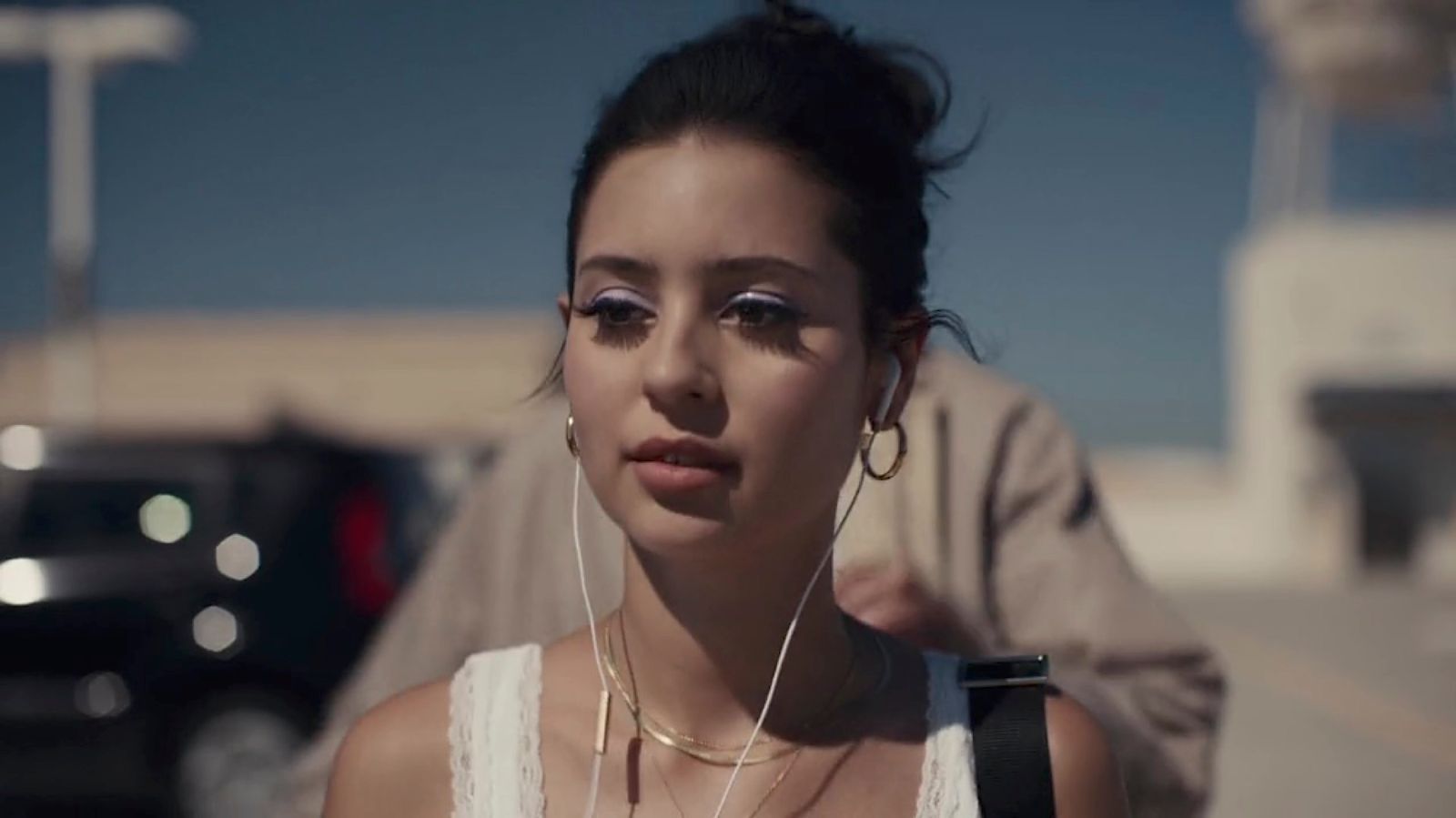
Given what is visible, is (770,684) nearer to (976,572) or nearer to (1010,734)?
(1010,734)

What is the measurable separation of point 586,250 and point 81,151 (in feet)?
61.1

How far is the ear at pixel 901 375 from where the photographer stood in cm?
186

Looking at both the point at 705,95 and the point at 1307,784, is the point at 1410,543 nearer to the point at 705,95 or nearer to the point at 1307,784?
the point at 1307,784

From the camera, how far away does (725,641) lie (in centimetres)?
184

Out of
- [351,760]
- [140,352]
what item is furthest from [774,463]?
[140,352]

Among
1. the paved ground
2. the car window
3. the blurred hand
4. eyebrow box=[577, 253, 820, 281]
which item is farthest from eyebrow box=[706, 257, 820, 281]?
the paved ground

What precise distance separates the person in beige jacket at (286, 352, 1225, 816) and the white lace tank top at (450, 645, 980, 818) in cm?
52

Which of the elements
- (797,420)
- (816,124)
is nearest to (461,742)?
(797,420)

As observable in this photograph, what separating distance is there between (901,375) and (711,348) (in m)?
0.26

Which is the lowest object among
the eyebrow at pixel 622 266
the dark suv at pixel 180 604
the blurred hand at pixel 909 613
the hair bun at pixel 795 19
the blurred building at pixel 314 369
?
the blurred building at pixel 314 369

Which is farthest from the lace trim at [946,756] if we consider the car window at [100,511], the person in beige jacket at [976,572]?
the car window at [100,511]

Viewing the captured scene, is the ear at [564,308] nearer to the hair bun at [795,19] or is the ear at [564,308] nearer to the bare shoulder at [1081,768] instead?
the hair bun at [795,19]

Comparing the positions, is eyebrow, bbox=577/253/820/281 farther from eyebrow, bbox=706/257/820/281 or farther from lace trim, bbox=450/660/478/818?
lace trim, bbox=450/660/478/818

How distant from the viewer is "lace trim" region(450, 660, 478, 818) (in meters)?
1.78
